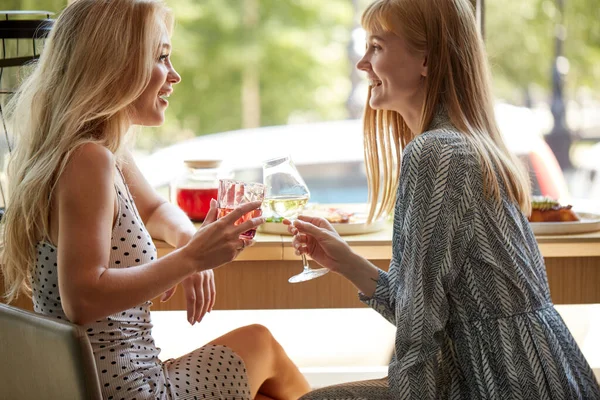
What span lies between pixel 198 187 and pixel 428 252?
1.13 meters

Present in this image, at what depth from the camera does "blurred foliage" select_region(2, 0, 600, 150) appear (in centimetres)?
631

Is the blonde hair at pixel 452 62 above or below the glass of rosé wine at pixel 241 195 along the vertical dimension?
above

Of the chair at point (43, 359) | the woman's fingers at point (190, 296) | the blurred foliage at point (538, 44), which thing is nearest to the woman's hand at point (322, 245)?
the woman's fingers at point (190, 296)

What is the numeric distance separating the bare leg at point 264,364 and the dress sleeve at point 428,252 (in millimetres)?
421

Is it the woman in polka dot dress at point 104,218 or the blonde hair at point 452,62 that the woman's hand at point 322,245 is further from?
the blonde hair at point 452,62

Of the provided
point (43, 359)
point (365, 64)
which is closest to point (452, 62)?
point (365, 64)

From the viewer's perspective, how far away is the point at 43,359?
4.01 feet

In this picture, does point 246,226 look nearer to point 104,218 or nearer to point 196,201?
point 104,218

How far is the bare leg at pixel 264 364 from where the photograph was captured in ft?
5.43

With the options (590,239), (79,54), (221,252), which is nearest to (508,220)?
(221,252)

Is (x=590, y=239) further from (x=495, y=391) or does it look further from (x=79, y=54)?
(x=79, y=54)

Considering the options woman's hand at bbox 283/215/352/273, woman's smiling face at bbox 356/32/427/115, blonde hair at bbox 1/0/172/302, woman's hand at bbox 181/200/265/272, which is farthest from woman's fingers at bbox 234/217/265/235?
woman's smiling face at bbox 356/32/427/115

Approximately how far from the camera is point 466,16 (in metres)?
1.56

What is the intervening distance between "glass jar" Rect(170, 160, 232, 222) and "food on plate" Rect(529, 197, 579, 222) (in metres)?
0.91
